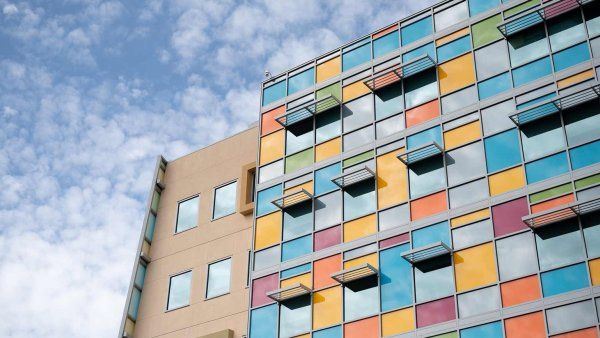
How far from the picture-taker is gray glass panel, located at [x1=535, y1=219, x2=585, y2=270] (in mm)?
28984

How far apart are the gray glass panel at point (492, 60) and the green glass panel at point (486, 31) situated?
0.99 ft

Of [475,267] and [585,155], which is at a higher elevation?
[585,155]

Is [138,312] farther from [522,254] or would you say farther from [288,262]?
[522,254]

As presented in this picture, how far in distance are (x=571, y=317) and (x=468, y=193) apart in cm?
603

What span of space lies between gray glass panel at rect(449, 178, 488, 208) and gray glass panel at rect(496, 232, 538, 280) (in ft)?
6.63

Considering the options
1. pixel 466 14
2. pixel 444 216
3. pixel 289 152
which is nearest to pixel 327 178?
pixel 289 152

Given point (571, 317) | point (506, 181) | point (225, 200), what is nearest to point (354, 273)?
→ point (506, 181)

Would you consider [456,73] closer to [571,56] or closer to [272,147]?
[571,56]

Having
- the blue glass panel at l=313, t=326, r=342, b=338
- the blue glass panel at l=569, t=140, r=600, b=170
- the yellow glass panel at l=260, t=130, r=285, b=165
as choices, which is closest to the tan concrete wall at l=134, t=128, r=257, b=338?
the yellow glass panel at l=260, t=130, r=285, b=165

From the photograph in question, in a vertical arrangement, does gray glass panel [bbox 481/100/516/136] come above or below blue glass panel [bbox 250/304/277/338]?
above

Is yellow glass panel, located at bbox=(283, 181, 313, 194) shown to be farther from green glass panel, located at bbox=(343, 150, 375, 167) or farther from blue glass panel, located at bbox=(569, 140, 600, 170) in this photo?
blue glass panel, located at bbox=(569, 140, 600, 170)

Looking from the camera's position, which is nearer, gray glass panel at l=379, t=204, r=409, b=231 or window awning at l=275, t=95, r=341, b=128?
gray glass panel at l=379, t=204, r=409, b=231

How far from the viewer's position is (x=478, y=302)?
3011 centimetres

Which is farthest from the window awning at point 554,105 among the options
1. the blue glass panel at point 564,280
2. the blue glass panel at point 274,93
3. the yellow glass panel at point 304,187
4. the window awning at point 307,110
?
the blue glass panel at point 274,93
